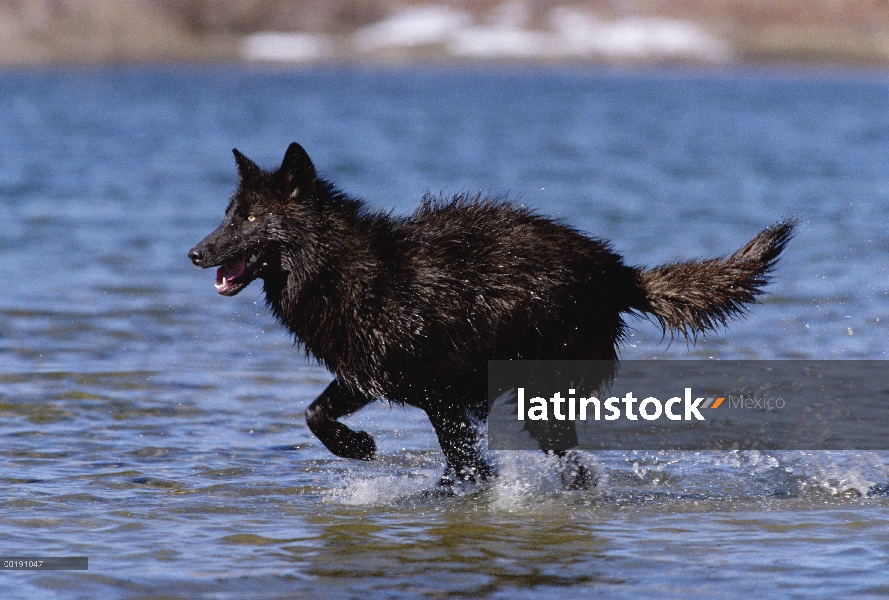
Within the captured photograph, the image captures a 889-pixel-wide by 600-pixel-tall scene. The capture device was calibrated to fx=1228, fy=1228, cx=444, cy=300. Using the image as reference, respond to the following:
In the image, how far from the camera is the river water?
15.1ft

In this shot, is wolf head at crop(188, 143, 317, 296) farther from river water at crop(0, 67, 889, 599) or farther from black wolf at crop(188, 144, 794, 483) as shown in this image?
river water at crop(0, 67, 889, 599)

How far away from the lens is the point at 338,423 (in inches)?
224

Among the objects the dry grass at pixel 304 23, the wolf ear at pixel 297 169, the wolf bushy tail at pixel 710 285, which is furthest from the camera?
the dry grass at pixel 304 23

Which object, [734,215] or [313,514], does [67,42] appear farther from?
[313,514]

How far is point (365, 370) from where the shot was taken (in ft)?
18.1

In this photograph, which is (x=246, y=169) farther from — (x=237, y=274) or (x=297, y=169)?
(x=237, y=274)

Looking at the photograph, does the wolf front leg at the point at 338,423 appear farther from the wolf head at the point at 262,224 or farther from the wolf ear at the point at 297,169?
the wolf ear at the point at 297,169

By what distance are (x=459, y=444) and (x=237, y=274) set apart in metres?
1.31

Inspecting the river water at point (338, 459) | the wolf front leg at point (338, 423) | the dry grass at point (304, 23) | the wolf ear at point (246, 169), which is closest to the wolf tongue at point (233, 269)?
the wolf ear at point (246, 169)

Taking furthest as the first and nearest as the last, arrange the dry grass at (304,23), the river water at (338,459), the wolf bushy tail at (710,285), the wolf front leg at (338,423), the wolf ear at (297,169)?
1. the dry grass at (304,23)
2. the wolf bushy tail at (710,285)
3. the wolf front leg at (338,423)
4. the wolf ear at (297,169)
5. the river water at (338,459)

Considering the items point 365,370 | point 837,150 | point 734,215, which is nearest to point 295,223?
point 365,370

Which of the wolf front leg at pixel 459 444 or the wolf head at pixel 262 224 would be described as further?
the wolf front leg at pixel 459 444

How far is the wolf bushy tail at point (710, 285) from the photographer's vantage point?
19.0 feet

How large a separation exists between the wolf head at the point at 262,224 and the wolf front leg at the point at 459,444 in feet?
3.44
